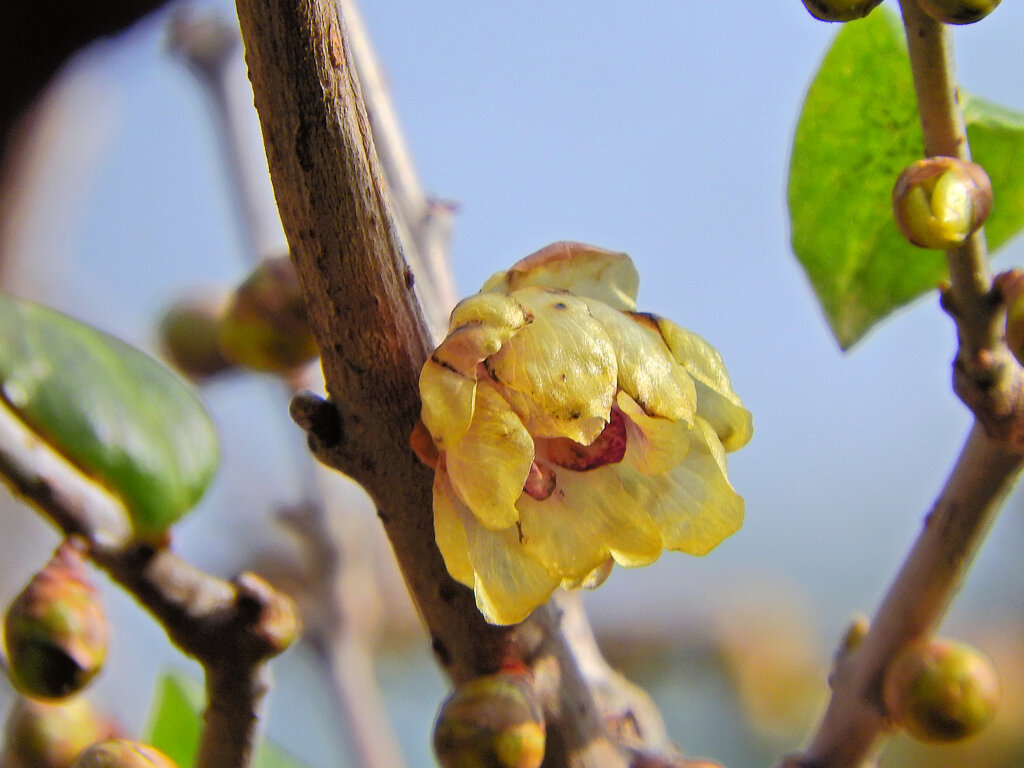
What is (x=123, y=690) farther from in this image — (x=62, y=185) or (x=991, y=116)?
(x=991, y=116)

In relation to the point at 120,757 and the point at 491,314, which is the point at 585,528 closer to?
the point at 491,314

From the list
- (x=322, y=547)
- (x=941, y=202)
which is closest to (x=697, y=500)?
(x=941, y=202)

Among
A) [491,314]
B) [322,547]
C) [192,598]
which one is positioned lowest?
[322,547]

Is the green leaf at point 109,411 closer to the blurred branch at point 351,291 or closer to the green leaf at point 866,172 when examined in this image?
the blurred branch at point 351,291

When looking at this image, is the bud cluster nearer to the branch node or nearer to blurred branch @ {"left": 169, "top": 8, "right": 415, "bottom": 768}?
blurred branch @ {"left": 169, "top": 8, "right": 415, "bottom": 768}

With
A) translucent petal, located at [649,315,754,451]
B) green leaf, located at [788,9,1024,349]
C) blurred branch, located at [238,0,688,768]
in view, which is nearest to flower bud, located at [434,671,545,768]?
blurred branch, located at [238,0,688,768]

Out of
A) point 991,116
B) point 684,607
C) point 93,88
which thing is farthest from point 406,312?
point 684,607
